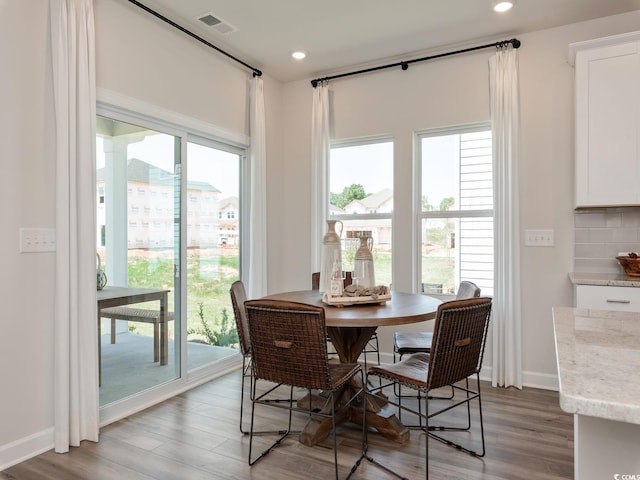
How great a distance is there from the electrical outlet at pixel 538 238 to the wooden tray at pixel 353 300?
5.08 ft

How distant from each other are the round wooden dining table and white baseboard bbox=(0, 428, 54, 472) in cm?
144

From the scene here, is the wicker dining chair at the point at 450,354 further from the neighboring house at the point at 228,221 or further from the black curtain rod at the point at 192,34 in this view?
the black curtain rod at the point at 192,34

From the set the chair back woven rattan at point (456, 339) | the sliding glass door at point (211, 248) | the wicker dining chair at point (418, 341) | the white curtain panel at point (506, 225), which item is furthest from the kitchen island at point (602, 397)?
the sliding glass door at point (211, 248)

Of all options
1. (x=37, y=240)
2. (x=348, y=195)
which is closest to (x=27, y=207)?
(x=37, y=240)

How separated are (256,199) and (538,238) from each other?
2501mm

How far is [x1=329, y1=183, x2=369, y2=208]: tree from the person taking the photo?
14.1ft

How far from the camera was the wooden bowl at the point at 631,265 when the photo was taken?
2.89 m

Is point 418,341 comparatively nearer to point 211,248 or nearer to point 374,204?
point 374,204

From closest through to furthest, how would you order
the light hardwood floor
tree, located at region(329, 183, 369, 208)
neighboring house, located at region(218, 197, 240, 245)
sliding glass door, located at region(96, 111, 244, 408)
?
the light hardwood floor → sliding glass door, located at region(96, 111, 244, 408) → neighboring house, located at region(218, 197, 240, 245) → tree, located at region(329, 183, 369, 208)

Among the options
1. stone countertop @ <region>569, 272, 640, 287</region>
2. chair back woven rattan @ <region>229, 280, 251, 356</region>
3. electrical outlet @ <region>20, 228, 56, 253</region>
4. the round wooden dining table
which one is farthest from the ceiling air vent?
stone countertop @ <region>569, 272, 640, 287</region>

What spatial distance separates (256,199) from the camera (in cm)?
405

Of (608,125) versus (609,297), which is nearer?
(609,297)

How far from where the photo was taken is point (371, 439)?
8.11 ft

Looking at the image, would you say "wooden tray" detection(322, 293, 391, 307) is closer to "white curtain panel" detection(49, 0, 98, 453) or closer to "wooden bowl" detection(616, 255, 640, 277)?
"white curtain panel" detection(49, 0, 98, 453)
